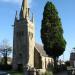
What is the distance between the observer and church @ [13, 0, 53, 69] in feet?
238

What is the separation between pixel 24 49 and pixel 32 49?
253cm

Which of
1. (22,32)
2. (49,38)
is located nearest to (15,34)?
(22,32)

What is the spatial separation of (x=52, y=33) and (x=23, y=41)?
11471 millimetres

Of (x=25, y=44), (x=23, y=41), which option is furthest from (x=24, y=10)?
(x=25, y=44)

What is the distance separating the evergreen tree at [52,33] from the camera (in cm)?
6381

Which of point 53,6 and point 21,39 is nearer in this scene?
point 53,6

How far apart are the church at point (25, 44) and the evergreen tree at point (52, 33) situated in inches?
338

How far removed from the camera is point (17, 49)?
74.1 metres

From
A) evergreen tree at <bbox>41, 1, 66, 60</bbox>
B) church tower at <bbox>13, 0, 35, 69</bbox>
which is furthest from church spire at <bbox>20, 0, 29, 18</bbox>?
evergreen tree at <bbox>41, 1, 66, 60</bbox>

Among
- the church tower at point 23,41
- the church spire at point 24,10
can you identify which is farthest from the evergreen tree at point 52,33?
the church spire at point 24,10

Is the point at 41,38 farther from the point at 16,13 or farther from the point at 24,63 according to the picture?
the point at 16,13

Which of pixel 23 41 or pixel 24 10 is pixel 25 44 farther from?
pixel 24 10

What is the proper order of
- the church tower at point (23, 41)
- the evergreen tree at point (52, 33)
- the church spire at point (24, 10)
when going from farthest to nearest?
the church spire at point (24, 10)
the church tower at point (23, 41)
the evergreen tree at point (52, 33)

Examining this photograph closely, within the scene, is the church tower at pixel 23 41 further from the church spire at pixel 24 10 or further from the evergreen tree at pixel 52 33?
the evergreen tree at pixel 52 33
